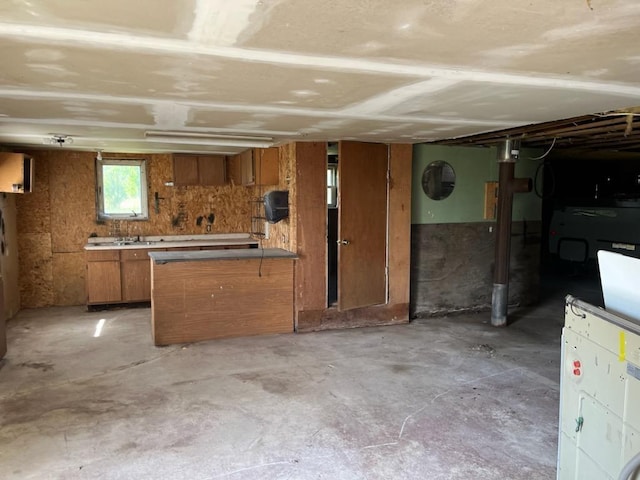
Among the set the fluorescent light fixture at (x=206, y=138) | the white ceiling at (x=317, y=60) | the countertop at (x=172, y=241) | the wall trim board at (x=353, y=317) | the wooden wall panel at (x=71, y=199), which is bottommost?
the wall trim board at (x=353, y=317)

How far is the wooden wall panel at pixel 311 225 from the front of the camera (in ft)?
16.1

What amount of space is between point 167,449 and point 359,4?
2.51 m

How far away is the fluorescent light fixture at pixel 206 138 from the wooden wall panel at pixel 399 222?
142cm

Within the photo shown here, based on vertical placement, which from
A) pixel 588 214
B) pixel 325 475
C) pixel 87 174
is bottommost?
pixel 325 475

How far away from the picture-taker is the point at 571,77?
7.34 feet

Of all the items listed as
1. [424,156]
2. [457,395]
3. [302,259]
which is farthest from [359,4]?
[424,156]

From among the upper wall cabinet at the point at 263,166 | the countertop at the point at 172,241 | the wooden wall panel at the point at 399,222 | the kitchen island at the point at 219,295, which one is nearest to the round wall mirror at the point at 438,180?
the wooden wall panel at the point at 399,222

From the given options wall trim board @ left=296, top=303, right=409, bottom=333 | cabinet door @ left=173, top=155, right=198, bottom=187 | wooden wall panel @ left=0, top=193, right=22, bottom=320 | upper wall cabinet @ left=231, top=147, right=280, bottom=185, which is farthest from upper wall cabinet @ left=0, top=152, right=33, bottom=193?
wall trim board @ left=296, top=303, right=409, bottom=333

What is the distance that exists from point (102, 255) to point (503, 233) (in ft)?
15.9

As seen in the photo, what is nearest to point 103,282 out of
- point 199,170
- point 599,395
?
point 199,170

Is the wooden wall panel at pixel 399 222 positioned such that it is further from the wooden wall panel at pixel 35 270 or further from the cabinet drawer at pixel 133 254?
the wooden wall panel at pixel 35 270

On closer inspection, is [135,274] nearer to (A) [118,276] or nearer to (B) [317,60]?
(A) [118,276]

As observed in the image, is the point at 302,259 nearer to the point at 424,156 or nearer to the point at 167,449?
the point at 424,156

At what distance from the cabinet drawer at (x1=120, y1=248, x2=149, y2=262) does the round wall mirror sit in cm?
362
